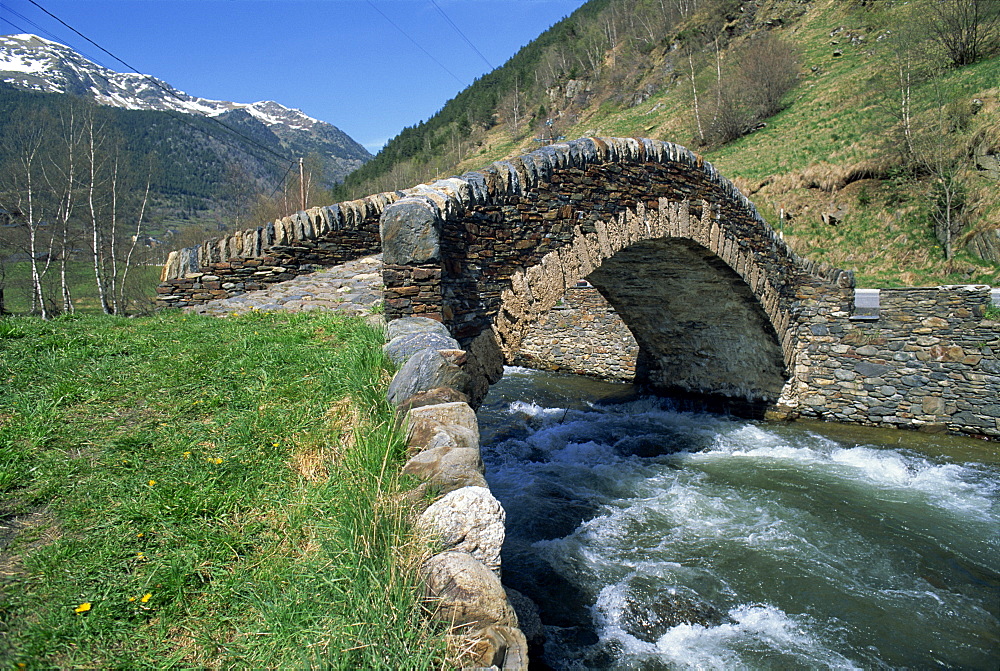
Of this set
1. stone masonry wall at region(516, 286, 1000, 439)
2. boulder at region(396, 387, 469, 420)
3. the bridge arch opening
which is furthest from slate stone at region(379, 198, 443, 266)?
stone masonry wall at region(516, 286, 1000, 439)

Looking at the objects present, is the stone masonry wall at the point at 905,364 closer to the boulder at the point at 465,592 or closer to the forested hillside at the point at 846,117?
the forested hillside at the point at 846,117

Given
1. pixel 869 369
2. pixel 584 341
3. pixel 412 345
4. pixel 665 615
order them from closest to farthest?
pixel 412 345
pixel 665 615
pixel 869 369
pixel 584 341

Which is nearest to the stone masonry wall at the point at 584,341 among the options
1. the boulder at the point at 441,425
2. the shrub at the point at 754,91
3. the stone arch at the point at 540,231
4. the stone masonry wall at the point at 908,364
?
the stone masonry wall at the point at 908,364

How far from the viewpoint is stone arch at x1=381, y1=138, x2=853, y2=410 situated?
4.53 meters

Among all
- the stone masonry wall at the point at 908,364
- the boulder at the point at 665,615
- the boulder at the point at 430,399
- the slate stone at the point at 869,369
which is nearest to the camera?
the boulder at the point at 430,399

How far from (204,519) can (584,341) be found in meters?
13.3

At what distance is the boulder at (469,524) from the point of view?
2.23 metres

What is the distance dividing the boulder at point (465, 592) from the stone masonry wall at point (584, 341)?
41.5ft

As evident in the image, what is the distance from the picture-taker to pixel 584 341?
15.1m

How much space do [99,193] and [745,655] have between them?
21129 mm

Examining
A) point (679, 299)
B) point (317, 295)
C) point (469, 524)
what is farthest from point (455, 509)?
point (679, 299)

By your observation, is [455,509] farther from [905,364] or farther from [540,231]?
[905,364]

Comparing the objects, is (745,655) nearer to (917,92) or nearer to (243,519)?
(243,519)

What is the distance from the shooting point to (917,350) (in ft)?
32.0
